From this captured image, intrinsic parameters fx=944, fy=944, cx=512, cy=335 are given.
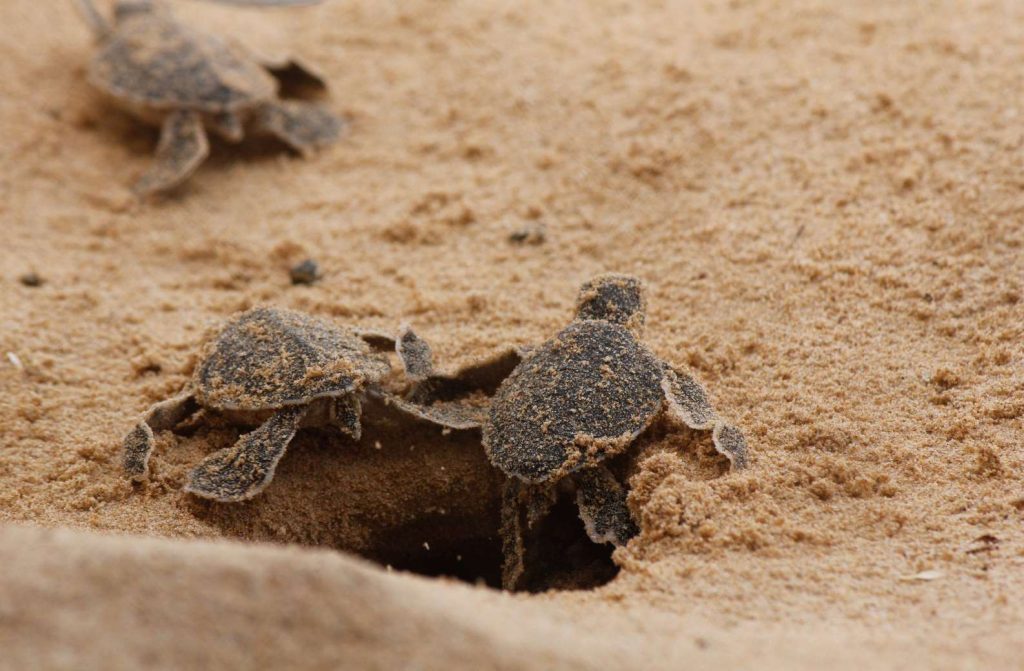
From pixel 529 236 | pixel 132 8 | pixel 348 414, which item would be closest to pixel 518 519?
pixel 348 414

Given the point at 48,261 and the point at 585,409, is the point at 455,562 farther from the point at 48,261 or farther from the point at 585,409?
the point at 48,261

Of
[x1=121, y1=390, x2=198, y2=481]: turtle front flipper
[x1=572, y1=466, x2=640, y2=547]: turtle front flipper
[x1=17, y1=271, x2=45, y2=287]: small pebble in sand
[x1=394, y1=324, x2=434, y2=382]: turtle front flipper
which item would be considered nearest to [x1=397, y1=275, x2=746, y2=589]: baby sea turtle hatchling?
[x1=572, y1=466, x2=640, y2=547]: turtle front flipper

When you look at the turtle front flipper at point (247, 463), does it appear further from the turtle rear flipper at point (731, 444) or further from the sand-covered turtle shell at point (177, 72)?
the sand-covered turtle shell at point (177, 72)

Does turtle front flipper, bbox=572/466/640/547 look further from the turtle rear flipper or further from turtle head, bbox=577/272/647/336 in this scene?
turtle head, bbox=577/272/647/336

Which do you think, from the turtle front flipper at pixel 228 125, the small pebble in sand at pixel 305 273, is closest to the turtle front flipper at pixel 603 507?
the small pebble in sand at pixel 305 273

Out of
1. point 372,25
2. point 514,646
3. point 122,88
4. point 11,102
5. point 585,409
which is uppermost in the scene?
point 514,646

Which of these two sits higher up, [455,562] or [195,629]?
[195,629]

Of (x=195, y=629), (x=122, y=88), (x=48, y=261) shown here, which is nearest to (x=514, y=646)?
(x=195, y=629)
